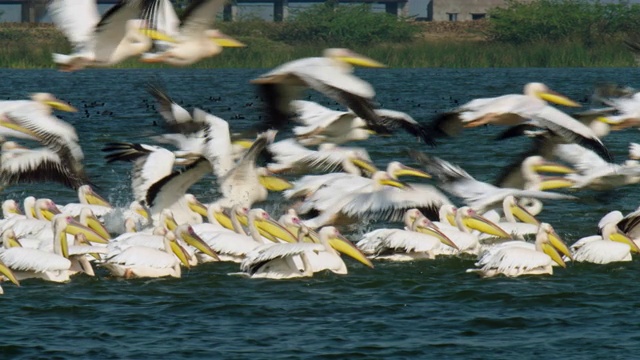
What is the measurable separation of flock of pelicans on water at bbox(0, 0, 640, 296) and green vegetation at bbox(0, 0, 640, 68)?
26.8 m

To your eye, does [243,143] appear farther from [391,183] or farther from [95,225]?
[95,225]

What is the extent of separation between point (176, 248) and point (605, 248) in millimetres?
2697

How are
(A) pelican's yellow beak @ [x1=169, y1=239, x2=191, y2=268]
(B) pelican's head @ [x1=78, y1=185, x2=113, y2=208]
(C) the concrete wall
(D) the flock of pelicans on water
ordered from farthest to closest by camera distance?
(C) the concrete wall, (B) pelican's head @ [x1=78, y1=185, x2=113, y2=208], (A) pelican's yellow beak @ [x1=169, y1=239, x2=191, y2=268], (D) the flock of pelicans on water

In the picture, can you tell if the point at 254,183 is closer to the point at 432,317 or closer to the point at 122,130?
the point at 432,317

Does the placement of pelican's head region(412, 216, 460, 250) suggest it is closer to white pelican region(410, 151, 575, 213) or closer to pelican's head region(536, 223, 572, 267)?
pelican's head region(536, 223, 572, 267)

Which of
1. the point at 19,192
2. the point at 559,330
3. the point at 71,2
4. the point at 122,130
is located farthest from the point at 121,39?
the point at 122,130

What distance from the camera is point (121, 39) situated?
8.95 m

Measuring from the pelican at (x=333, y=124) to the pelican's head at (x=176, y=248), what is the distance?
2.04 m

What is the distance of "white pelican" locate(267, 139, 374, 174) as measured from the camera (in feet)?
38.0

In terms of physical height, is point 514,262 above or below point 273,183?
above

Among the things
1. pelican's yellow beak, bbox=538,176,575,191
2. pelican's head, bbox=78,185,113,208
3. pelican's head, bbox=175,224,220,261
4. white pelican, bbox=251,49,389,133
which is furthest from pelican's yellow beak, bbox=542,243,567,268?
pelican's head, bbox=78,185,113,208

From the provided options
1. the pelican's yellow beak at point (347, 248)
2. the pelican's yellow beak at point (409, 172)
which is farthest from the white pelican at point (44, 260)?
the pelican's yellow beak at point (409, 172)

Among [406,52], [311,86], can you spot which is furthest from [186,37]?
[406,52]

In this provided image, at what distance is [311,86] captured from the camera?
887 centimetres
